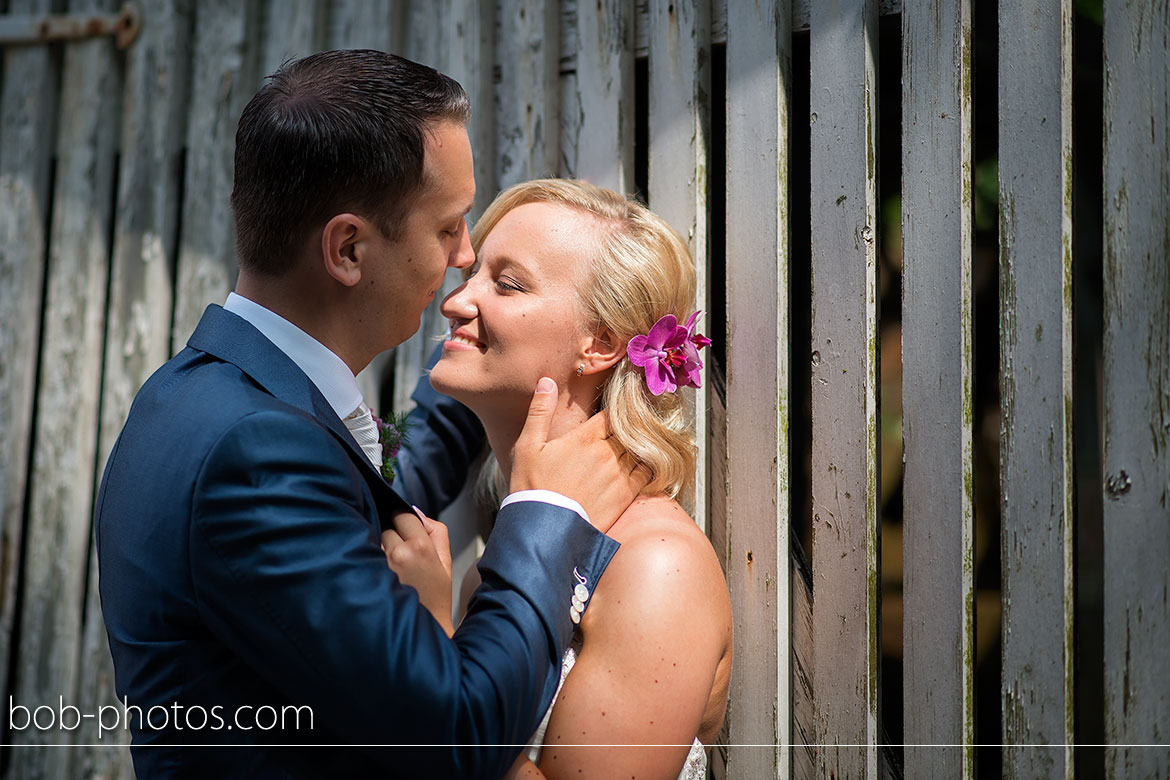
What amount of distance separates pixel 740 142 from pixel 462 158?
919 millimetres

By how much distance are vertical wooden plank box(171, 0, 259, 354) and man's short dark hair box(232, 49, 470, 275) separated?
159 cm

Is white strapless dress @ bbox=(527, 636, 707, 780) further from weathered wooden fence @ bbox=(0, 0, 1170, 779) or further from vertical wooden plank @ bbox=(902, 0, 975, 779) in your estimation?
vertical wooden plank @ bbox=(902, 0, 975, 779)

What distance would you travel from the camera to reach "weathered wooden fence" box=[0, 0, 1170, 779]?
2098 millimetres

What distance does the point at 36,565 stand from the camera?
138 inches

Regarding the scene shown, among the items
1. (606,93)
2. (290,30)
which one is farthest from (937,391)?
(290,30)

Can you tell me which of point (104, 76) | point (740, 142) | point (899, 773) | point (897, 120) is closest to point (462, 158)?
point (740, 142)

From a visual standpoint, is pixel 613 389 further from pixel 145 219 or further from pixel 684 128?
pixel 145 219

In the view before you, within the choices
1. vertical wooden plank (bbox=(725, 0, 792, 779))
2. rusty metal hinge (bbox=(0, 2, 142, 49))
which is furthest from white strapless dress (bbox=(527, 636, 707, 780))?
rusty metal hinge (bbox=(0, 2, 142, 49))

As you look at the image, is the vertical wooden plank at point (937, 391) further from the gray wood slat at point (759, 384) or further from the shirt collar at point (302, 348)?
the shirt collar at point (302, 348)

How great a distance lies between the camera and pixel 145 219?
139 inches

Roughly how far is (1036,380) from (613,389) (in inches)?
42.0

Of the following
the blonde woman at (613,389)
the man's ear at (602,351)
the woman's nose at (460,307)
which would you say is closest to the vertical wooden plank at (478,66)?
the blonde woman at (613,389)

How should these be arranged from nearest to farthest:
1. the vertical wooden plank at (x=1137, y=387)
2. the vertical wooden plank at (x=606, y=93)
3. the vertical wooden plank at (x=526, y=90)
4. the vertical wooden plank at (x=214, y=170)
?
the vertical wooden plank at (x=1137, y=387), the vertical wooden plank at (x=606, y=93), the vertical wooden plank at (x=526, y=90), the vertical wooden plank at (x=214, y=170)

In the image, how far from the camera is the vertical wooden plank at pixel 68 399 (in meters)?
3.47
